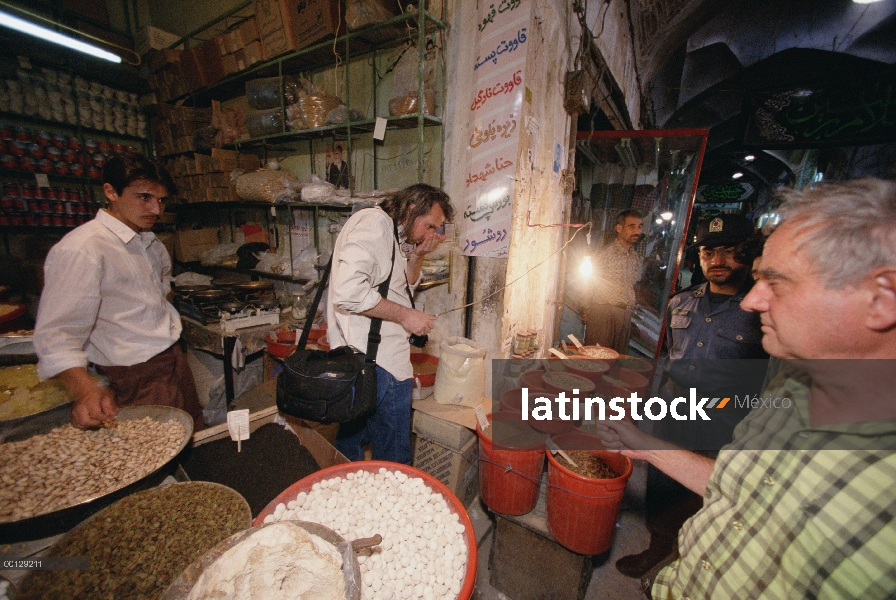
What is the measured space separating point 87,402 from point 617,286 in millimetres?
5500

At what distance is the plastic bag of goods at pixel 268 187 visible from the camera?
382 cm

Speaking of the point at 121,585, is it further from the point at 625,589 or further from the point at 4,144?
the point at 4,144

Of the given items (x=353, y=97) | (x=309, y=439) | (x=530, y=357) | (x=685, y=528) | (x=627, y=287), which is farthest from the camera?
(x=627, y=287)

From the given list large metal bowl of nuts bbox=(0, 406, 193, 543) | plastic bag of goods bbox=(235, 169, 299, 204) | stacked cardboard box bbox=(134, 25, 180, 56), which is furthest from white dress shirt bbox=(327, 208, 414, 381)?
stacked cardboard box bbox=(134, 25, 180, 56)

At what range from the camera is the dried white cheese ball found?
113 cm

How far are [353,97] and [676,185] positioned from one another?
14.6 feet

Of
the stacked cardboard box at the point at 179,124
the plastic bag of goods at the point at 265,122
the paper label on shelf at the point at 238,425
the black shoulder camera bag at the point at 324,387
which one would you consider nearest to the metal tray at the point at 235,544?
the black shoulder camera bag at the point at 324,387

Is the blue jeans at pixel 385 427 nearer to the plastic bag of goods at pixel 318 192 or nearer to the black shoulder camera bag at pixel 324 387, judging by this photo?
the black shoulder camera bag at pixel 324 387

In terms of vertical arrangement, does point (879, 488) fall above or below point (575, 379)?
above

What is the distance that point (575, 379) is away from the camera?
275cm

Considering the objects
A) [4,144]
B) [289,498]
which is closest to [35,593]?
[289,498]

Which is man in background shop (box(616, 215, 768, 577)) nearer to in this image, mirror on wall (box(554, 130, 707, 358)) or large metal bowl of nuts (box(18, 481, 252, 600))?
mirror on wall (box(554, 130, 707, 358))

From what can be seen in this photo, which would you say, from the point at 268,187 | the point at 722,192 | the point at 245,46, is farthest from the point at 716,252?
the point at 722,192

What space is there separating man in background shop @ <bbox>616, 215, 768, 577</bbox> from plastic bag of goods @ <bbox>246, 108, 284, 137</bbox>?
4.60 m
